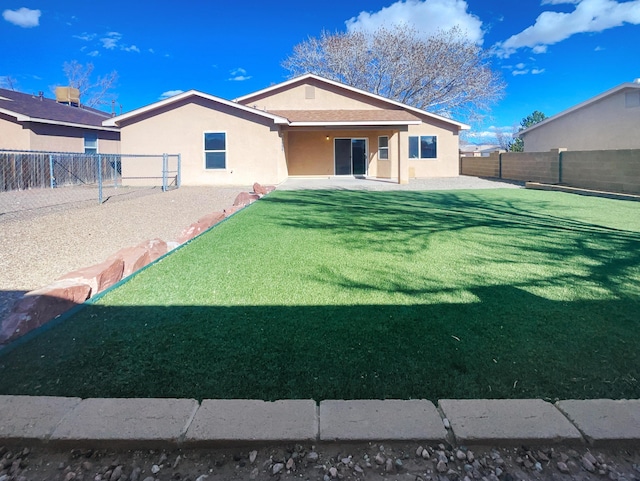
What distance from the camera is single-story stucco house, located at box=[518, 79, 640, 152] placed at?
19.7 metres

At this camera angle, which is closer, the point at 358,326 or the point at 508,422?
the point at 508,422

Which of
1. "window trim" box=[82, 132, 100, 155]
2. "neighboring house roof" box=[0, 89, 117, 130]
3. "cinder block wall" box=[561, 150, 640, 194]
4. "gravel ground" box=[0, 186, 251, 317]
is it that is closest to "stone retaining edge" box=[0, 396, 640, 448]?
"gravel ground" box=[0, 186, 251, 317]

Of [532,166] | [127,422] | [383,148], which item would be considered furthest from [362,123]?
[127,422]

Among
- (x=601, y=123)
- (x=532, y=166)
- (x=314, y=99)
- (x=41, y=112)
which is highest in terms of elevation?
(x=314, y=99)

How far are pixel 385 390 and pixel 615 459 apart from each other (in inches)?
42.4

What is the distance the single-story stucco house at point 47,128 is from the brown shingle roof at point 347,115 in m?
8.04

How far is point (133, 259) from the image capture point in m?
5.31

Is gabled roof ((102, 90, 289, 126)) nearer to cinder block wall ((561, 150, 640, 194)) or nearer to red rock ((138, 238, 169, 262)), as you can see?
cinder block wall ((561, 150, 640, 194))

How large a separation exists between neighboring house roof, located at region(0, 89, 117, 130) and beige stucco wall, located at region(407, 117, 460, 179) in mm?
15126

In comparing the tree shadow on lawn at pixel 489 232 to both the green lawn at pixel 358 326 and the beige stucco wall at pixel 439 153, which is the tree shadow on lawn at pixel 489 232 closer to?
the green lawn at pixel 358 326

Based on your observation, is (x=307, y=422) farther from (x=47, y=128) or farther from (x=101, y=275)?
(x=47, y=128)

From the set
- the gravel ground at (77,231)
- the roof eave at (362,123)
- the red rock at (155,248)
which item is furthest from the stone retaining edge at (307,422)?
the roof eave at (362,123)

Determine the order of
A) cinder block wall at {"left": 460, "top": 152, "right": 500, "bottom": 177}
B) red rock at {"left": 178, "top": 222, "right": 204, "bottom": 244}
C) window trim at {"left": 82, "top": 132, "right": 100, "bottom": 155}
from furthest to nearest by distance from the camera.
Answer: cinder block wall at {"left": 460, "top": 152, "right": 500, "bottom": 177} < window trim at {"left": 82, "top": 132, "right": 100, "bottom": 155} < red rock at {"left": 178, "top": 222, "right": 204, "bottom": 244}

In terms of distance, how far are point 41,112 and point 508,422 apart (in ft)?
76.1
